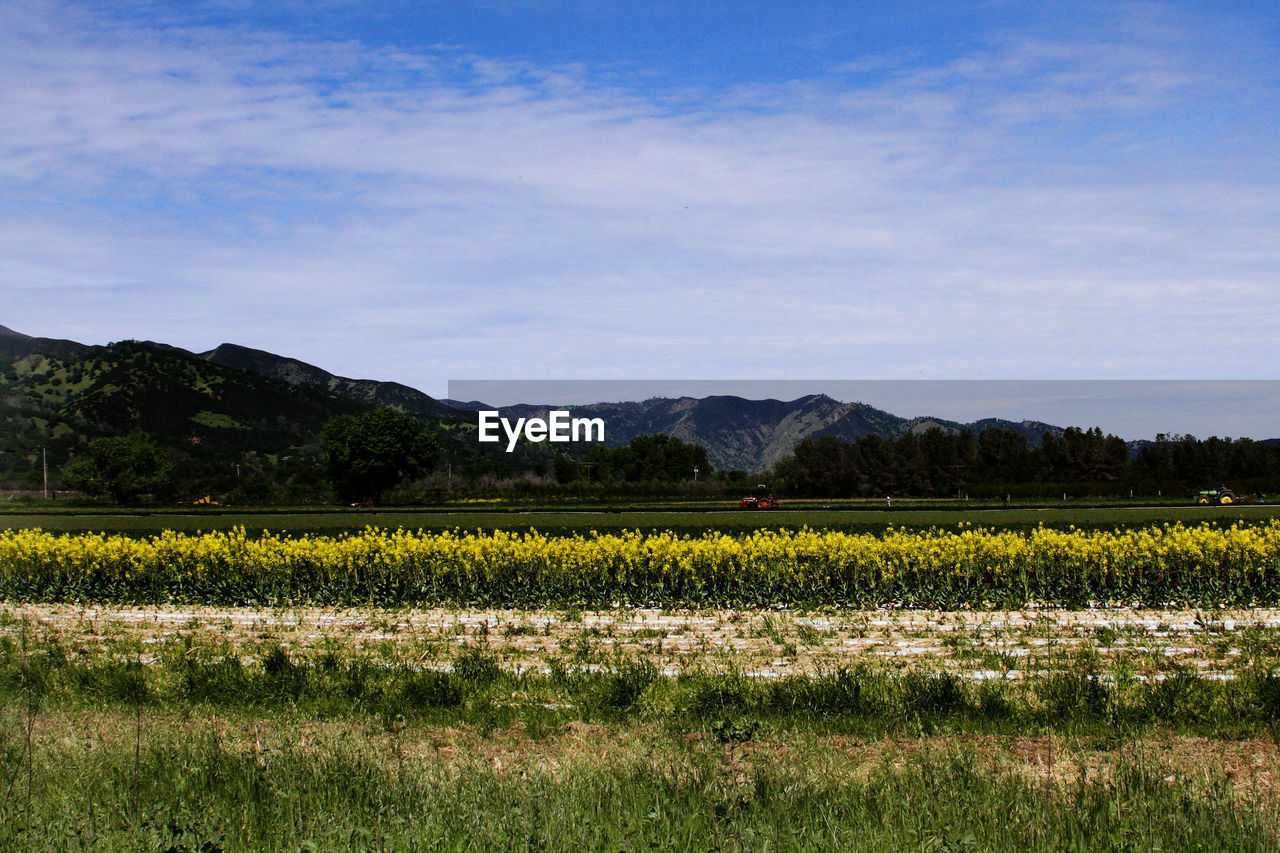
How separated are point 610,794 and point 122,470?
103868 mm

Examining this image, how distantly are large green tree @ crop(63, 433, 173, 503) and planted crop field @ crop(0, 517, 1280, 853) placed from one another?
8498cm

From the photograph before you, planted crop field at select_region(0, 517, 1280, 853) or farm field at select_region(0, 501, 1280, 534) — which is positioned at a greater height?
planted crop field at select_region(0, 517, 1280, 853)

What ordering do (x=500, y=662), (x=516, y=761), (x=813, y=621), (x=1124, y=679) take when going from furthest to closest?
(x=813, y=621) < (x=500, y=662) < (x=1124, y=679) < (x=516, y=761)

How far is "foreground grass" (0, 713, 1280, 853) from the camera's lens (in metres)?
4.86

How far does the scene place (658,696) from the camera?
8.73 metres

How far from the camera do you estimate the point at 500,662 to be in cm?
1110

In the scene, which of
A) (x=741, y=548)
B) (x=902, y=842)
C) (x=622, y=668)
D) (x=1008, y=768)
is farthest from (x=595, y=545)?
(x=902, y=842)

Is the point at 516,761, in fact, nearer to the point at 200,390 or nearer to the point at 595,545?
the point at 595,545

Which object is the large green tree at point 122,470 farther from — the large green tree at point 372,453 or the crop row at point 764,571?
the crop row at point 764,571

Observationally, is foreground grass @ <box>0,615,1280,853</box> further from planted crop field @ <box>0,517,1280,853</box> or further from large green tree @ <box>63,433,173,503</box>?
large green tree @ <box>63,433,173,503</box>

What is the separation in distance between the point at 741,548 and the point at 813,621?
116 inches

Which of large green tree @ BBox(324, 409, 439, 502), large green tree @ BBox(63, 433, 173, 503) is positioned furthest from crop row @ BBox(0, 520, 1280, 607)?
large green tree @ BBox(324, 409, 439, 502)

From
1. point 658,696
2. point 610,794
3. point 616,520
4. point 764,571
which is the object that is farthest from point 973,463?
point 610,794

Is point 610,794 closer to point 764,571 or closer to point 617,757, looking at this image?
point 617,757
